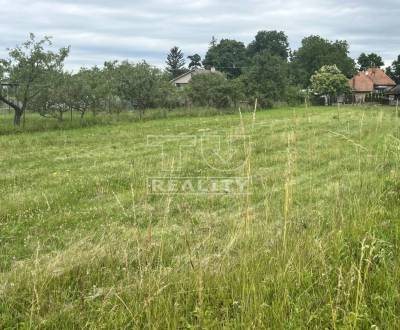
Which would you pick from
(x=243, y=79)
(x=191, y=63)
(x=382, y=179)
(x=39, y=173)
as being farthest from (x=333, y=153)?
(x=191, y=63)

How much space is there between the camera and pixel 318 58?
87.4 meters

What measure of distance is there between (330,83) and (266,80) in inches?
971

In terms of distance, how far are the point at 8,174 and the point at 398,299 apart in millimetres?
9308

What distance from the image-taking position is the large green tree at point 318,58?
8612 centimetres

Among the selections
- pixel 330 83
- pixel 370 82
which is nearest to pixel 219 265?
pixel 330 83

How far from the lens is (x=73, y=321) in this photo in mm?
2848

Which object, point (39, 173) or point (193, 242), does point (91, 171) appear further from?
point (193, 242)

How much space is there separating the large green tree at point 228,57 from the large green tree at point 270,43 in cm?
628

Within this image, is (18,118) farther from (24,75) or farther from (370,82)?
(370,82)

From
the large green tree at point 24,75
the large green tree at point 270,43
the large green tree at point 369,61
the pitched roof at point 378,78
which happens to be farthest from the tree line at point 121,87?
the large green tree at point 270,43

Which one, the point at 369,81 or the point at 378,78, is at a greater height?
the point at 378,78

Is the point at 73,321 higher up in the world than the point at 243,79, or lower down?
lower down

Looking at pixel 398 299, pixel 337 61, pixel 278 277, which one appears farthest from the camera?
pixel 337 61
